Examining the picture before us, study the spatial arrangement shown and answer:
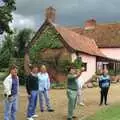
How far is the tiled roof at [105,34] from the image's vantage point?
55781 mm

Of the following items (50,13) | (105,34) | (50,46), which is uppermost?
(50,13)

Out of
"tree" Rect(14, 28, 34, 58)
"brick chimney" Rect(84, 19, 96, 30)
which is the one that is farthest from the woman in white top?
"tree" Rect(14, 28, 34, 58)

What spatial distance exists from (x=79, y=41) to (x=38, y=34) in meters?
5.13

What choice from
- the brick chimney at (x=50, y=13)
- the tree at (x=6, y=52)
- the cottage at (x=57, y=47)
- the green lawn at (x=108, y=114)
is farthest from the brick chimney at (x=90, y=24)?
the green lawn at (x=108, y=114)

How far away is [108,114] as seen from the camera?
56.9 ft

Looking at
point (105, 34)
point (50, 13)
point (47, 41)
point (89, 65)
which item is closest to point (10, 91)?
point (47, 41)

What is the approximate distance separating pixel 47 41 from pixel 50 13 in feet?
11.4

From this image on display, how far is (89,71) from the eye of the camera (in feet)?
148

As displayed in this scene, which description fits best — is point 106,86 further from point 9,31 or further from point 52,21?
point 52,21

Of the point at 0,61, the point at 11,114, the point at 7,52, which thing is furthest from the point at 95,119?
the point at 7,52

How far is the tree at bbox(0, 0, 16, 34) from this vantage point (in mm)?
27609

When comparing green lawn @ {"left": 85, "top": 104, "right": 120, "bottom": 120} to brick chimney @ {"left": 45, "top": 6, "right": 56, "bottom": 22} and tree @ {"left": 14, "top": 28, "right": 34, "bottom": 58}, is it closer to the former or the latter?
brick chimney @ {"left": 45, "top": 6, "right": 56, "bottom": 22}

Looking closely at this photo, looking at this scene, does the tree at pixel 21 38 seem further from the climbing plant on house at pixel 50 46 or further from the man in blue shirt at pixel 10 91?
the man in blue shirt at pixel 10 91

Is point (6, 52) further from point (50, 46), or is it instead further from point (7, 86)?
point (7, 86)
